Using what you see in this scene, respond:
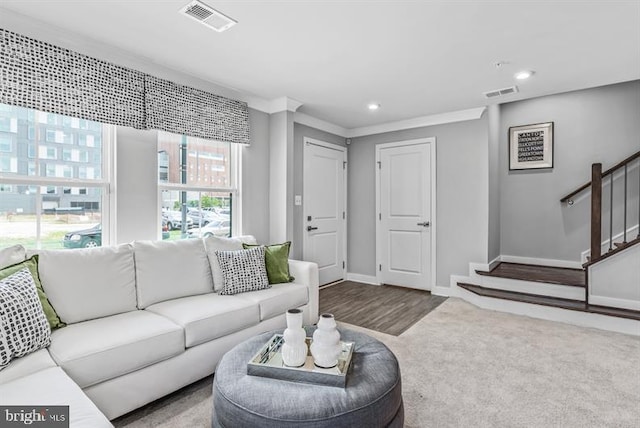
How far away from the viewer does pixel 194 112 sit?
124 inches

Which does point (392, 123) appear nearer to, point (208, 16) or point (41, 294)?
point (208, 16)

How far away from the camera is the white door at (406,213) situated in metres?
4.66

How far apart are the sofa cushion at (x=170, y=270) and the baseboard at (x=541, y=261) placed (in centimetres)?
437

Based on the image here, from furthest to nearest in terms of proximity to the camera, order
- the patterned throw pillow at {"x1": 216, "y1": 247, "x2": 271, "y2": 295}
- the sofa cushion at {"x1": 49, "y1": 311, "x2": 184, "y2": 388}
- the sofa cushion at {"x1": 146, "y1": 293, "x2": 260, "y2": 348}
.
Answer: the patterned throw pillow at {"x1": 216, "y1": 247, "x2": 271, "y2": 295}, the sofa cushion at {"x1": 146, "y1": 293, "x2": 260, "y2": 348}, the sofa cushion at {"x1": 49, "y1": 311, "x2": 184, "y2": 388}

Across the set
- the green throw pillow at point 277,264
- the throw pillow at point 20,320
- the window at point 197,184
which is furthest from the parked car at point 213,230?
the throw pillow at point 20,320

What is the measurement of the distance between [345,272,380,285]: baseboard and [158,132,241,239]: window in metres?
2.35

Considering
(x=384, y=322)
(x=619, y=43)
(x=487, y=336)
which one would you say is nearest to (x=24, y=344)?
(x=384, y=322)

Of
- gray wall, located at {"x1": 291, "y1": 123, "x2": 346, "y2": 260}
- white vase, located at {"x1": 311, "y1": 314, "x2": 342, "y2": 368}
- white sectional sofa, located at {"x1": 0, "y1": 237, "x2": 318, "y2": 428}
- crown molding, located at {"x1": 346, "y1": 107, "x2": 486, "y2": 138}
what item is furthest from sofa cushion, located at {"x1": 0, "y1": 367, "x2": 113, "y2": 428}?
crown molding, located at {"x1": 346, "y1": 107, "x2": 486, "y2": 138}

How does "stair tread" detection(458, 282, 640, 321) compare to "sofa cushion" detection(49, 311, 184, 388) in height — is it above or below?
below

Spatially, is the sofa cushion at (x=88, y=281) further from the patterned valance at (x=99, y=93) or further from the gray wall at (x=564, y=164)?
the gray wall at (x=564, y=164)

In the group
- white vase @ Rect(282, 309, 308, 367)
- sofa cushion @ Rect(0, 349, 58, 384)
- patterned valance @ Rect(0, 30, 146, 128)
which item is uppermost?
patterned valance @ Rect(0, 30, 146, 128)

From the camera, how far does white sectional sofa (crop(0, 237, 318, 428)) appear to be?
151 centimetres

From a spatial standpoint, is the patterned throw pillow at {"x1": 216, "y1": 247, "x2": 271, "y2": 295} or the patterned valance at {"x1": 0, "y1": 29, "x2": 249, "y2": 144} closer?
the patterned valance at {"x1": 0, "y1": 29, "x2": 249, "y2": 144}

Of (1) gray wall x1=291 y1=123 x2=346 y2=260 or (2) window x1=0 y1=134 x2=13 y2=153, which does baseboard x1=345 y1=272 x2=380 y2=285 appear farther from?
(2) window x1=0 y1=134 x2=13 y2=153
